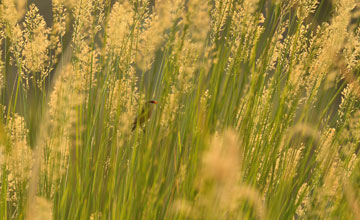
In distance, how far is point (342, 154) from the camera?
95cm

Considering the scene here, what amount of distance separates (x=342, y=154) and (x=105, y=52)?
610mm

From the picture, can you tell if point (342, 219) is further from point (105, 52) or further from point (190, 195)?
point (105, 52)

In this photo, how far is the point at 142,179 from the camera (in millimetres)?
794

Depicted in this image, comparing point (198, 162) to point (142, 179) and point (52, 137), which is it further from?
point (52, 137)

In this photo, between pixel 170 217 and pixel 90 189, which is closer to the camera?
pixel 170 217

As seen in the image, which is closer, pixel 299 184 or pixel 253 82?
pixel 253 82

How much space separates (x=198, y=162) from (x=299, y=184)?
27 cm

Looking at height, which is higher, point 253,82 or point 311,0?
point 311,0

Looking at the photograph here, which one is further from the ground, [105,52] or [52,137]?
[105,52]

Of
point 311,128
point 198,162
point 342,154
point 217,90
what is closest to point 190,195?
point 198,162

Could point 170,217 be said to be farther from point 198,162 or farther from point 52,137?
point 52,137

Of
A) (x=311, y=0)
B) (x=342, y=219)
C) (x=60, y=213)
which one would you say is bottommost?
(x=60, y=213)

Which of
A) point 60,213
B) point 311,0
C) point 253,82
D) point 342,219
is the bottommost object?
point 60,213

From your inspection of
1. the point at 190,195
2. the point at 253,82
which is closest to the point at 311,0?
the point at 253,82
